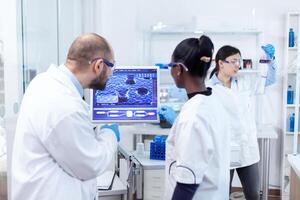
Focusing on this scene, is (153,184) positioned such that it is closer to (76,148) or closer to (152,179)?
(152,179)

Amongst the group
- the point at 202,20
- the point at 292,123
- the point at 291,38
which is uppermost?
the point at 202,20

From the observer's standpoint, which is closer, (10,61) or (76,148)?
(76,148)

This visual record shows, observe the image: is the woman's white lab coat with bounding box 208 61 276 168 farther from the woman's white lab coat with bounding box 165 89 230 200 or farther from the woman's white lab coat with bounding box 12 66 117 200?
the woman's white lab coat with bounding box 12 66 117 200

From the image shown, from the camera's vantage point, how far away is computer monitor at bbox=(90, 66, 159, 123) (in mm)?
2322

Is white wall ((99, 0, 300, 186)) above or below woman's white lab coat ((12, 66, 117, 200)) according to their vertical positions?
above

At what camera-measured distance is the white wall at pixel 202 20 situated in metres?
3.86

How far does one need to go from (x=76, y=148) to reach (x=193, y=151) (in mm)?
398

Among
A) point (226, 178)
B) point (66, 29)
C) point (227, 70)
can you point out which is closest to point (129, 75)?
point (227, 70)

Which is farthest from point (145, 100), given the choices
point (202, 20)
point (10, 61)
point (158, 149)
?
point (202, 20)

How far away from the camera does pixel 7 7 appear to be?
2.12m

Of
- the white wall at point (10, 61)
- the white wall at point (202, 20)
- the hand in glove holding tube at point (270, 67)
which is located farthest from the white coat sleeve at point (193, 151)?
the white wall at point (202, 20)

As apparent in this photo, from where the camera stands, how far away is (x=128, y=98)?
2332 mm

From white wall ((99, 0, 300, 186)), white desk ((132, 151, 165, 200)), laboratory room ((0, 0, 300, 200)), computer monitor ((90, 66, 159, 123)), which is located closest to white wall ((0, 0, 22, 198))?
laboratory room ((0, 0, 300, 200))

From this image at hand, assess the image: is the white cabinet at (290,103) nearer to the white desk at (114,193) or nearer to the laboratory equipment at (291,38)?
the laboratory equipment at (291,38)
